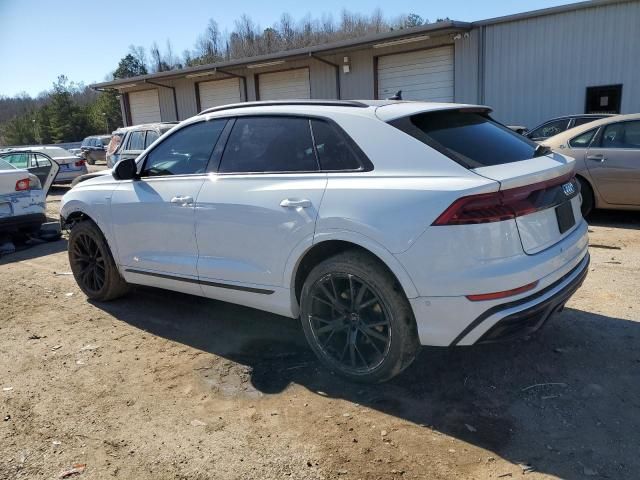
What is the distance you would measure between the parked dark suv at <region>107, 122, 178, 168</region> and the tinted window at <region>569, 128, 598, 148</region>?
8.41 meters

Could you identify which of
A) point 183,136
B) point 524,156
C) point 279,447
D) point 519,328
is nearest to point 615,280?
point 524,156

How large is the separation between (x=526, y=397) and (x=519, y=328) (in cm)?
54

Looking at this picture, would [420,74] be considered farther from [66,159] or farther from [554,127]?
[66,159]

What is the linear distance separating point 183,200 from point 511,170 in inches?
94.5

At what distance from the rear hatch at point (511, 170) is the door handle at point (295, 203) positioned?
74 cm

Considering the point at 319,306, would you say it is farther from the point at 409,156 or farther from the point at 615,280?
the point at 615,280

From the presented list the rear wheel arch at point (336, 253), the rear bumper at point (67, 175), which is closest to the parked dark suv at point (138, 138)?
the rear bumper at point (67, 175)

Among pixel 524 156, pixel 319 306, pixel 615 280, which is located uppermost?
pixel 524 156

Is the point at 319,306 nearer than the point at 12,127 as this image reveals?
Yes

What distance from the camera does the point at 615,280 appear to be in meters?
5.20

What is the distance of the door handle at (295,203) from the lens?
3.36 meters

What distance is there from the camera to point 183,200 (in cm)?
409

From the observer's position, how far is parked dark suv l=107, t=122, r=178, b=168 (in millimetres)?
12227

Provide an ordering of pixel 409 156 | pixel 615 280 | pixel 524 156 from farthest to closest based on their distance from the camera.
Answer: pixel 615 280 < pixel 524 156 < pixel 409 156
